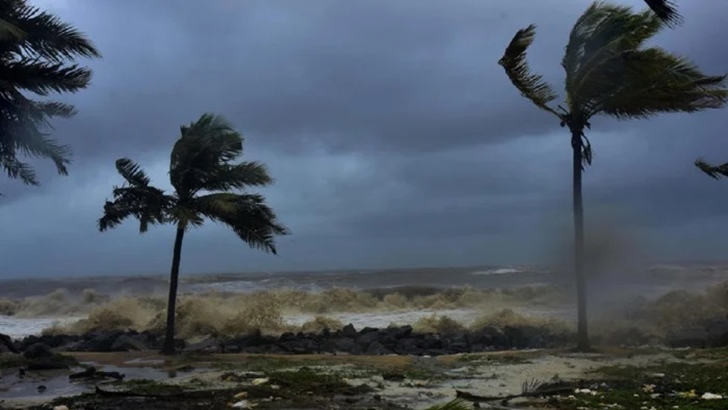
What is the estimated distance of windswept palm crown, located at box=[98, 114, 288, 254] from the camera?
17938mm

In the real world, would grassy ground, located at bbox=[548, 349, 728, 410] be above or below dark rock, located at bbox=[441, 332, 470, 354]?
above

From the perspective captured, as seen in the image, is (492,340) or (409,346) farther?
(492,340)

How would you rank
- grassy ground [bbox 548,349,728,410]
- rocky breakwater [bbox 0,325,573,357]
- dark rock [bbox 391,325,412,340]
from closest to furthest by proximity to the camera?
grassy ground [bbox 548,349,728,410] < rocky breakwater [bbox 0,325,573,357] < dark rock [bbox 391,325,412,340]

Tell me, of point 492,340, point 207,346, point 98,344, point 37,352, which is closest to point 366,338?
point 492,340

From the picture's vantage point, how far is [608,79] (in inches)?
640

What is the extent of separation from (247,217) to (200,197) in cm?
135

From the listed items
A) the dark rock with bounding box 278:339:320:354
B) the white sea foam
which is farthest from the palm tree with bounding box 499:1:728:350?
the white sea foam

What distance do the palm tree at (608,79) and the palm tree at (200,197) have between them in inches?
298

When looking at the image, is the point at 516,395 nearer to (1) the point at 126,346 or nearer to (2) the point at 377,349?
(2) the point at 377,349

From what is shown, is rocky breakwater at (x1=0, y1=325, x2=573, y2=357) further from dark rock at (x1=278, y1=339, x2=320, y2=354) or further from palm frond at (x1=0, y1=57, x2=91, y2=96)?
palm frond at (x1=0, y1=57, x2=91, y2=96)

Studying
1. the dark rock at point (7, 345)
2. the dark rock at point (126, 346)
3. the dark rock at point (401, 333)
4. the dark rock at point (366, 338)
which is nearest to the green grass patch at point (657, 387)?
the dark rock at point (366, 338)

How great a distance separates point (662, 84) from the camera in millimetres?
15961

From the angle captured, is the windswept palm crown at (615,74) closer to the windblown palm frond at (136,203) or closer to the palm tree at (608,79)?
the palm tree at (608,79)

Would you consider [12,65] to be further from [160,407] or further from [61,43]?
[160,407]
